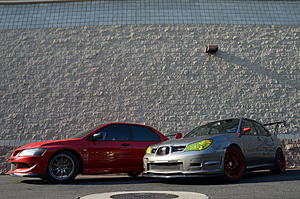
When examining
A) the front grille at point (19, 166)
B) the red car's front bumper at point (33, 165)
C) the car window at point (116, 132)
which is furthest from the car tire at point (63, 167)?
the car window at point (116, 132)

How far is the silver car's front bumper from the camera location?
607cm

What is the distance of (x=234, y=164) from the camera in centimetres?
659

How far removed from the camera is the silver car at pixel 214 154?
6.11 metres

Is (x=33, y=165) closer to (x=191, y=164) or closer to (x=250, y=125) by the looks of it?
(x=191, y=164)

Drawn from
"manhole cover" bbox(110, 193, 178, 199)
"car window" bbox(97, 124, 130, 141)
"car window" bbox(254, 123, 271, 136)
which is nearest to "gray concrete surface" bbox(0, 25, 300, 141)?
"car window" bbox(97, 124, 130, 141)

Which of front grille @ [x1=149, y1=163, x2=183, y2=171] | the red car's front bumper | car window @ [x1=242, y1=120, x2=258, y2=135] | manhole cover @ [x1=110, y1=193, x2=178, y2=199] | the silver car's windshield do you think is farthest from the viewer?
car window @ [x1=242, y1=120, x2=258, y2=135]

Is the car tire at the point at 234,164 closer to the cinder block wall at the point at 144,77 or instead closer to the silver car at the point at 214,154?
the silver car at the point at 214,154

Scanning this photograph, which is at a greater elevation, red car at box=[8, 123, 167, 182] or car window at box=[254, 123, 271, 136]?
car window at box=[254, 123, 271, 136]

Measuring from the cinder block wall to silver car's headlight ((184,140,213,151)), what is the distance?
644 cm

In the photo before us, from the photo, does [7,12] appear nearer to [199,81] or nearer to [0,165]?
[0,165]

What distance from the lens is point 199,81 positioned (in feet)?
43.7

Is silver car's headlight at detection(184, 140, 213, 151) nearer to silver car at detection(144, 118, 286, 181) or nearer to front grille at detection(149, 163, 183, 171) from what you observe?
silver car at detection(144, 118, 286, 181)

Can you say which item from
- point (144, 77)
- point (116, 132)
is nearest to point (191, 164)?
point (116, 132)

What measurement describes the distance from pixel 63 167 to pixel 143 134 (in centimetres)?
210
